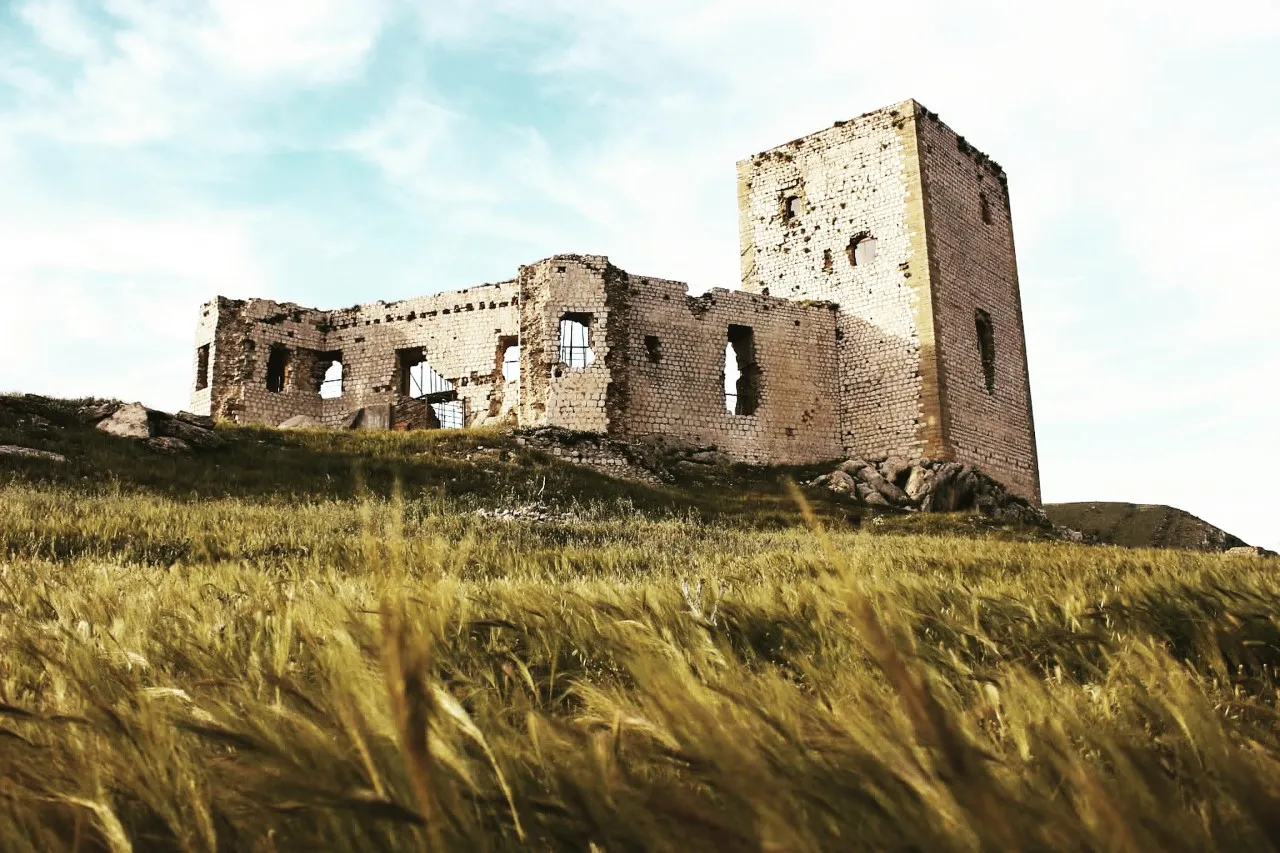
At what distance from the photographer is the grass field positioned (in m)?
0.65

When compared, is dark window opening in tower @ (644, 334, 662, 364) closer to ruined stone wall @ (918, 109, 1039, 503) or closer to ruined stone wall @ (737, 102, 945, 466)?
ruined stone wall @ (737, 102, 945, 466)

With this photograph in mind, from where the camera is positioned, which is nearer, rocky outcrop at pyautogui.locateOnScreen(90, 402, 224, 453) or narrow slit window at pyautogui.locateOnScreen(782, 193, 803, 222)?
rocky outcrop at pyautogui.locateOnScreen(90, 402, 224, 453)

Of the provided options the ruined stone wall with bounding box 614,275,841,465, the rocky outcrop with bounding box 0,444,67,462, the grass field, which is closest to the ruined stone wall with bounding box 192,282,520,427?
the ruined stone wall with bounding box 614,275,841,465

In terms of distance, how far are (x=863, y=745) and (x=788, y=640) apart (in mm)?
1566

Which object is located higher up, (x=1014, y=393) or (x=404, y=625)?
(x=1014, y=393)

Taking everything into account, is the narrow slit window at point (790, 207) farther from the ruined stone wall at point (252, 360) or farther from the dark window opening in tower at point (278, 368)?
the dark window opening in tower at point (278, 368)

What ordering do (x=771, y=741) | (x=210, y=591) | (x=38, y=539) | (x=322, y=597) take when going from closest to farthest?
(x=771, y=741)
(x=322, y=597)
(x=210, y=591)
(x=38, y=539)

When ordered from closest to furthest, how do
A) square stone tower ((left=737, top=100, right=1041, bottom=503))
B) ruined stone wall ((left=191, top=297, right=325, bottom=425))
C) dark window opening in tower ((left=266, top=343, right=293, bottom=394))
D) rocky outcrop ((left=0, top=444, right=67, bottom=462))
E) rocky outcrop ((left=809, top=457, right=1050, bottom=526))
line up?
rocky outcrop ((left=0, top=444, right=67, bottom=462)), rocky outcrop ((left=809, top=457, right=1050, bottom=526)), square stone tower ((left=737, top=100, right=1041, bottom=503)), ruined stone wall ((left=191, top=297, right=325, bottom=425)), dark window opening in tower ((left=266, top=343, right=293, bottom=394))

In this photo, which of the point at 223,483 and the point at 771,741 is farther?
the point at 223,483

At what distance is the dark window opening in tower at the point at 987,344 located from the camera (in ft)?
71.5

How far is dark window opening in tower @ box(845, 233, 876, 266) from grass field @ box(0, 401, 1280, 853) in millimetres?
19001

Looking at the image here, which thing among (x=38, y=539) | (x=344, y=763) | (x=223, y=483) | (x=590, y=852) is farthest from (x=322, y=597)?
(x=223, y=483)

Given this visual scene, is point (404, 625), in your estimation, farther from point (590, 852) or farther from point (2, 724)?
point (2, 724)

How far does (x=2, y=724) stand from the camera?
1.23m
